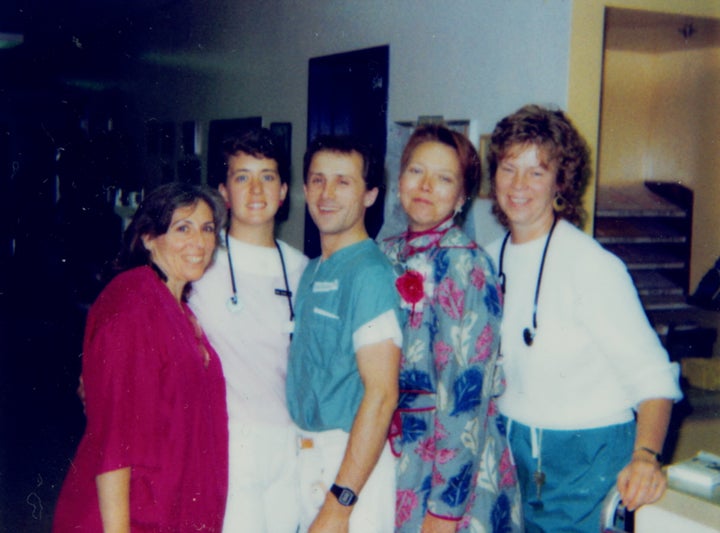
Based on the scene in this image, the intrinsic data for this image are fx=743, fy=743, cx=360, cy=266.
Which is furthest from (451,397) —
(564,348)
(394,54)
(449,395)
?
(394,54)

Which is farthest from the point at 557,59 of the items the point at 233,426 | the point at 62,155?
the point at 62,155

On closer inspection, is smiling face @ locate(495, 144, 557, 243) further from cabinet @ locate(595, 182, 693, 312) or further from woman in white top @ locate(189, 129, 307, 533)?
cabinet @ locate(595, 182, 693, 312)

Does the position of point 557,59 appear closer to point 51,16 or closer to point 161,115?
point 161,115

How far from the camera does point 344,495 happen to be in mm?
1655

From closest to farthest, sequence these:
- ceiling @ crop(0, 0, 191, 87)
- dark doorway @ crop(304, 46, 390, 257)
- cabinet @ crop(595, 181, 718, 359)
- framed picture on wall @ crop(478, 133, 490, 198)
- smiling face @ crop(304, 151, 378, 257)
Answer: smiling face @ crop(304, 151, 378, 257), framed picture on wall @ crop(478, 133, 490, 198), cabinet @ crop(595, 181, 718, 359), dark doorway @ crop(304, 46, 390, 257), ceiling @ crop(0, 0, 191, 87)

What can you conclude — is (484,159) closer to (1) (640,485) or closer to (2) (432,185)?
(2) (432,185)

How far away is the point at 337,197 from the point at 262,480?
74 cm

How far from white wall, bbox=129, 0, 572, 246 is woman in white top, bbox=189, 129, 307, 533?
1485 mm

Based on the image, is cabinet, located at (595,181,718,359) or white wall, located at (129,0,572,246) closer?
white wall, located at (129,0,572,246)

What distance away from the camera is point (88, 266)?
663 centimetres

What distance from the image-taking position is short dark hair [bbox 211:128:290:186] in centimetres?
204

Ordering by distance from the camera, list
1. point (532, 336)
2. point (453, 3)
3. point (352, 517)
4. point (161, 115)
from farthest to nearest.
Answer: point (161, 115) < point (453, 3) < point (532, 336) < point (352, 517)

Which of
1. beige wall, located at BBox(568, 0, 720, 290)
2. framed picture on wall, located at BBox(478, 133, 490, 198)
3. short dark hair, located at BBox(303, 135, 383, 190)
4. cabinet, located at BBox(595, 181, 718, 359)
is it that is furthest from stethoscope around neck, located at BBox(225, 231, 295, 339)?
beige wall, located at BBox(568, 0, 720, 290)

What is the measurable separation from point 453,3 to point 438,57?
26 centimetres
